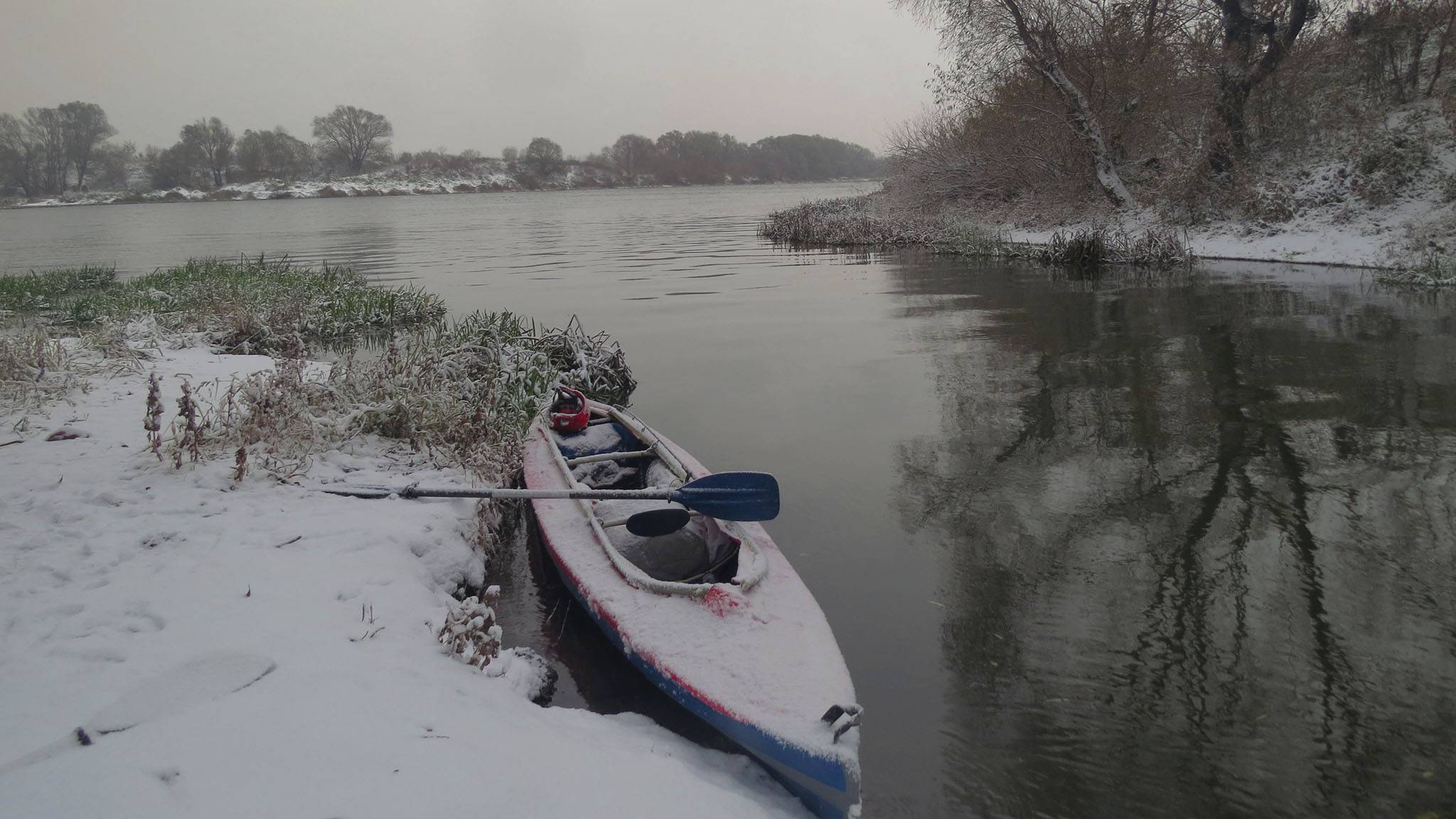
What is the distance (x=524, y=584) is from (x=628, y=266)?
19451 mm

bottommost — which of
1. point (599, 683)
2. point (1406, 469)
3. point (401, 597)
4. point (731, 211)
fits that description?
point (599, 683)

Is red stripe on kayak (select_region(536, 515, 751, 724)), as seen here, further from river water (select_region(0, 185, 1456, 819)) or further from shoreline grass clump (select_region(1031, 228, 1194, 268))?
shoreline grass clump (select_region(1031, 228, 1194, 268))

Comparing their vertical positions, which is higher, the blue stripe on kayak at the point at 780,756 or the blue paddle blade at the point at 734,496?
the blue paddle blade at the point at 734,496

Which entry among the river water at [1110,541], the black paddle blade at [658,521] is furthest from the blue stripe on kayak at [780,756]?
the black paddle blade at [658,521]

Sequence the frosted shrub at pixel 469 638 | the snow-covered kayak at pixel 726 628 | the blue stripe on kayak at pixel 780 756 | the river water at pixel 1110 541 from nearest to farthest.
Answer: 1. the blue stripe on kayak at pixel 780 756
2. the snow-covered kayak at pixel 726 628
3. the river water at pixel 1110 541
4. the frosted shrub at pixel 469 638

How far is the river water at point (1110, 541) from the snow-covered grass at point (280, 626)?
699mm

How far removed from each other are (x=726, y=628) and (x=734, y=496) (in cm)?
104

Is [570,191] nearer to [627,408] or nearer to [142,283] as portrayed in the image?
[142,283]

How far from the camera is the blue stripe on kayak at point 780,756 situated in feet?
9.89

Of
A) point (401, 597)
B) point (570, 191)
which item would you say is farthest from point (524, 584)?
point (570, 191)

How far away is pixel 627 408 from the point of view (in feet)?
30.4

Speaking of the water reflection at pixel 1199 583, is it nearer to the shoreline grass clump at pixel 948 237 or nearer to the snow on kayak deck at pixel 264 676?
the snow on kayak deck at pixel 264 676

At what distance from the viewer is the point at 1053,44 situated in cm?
2380

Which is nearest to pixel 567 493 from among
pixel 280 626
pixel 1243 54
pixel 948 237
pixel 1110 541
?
pixel 280 626
